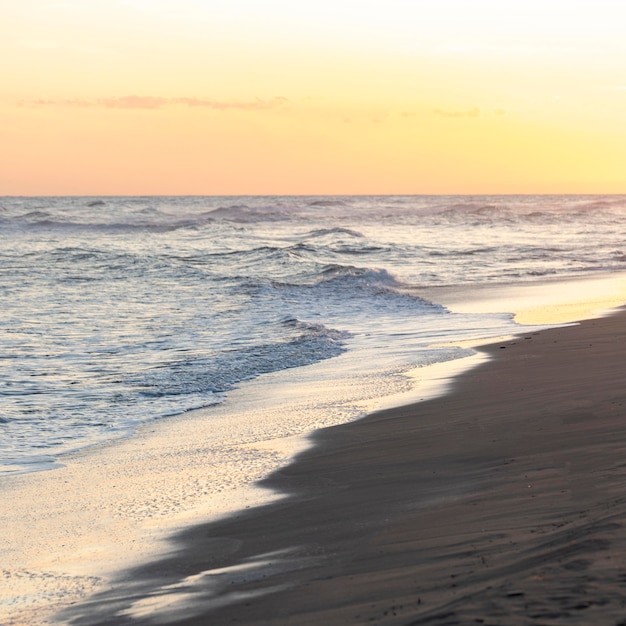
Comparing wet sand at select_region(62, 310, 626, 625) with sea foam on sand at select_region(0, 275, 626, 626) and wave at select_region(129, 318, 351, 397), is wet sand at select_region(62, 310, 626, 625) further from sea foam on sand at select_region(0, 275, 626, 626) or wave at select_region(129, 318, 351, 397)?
wave at select_region(129, 318, 351, 397)

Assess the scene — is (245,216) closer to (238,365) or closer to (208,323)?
(208,323)

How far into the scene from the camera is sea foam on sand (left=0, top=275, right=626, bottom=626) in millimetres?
4176

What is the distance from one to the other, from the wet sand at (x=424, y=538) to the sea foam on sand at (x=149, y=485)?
22cm

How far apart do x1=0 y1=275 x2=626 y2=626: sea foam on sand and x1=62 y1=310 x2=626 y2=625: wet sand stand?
0.73 feet

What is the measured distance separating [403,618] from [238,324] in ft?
38.1

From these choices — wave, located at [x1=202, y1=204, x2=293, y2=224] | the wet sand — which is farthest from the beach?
wave, located at [x1=202, y1=204, x2=293, y2=224]

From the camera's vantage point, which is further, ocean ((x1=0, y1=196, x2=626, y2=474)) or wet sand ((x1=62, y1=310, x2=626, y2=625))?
ocean ((x1=0, y1=196, x2=626, y2=474))

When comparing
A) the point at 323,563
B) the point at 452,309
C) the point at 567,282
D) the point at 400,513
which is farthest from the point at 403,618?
the point at 567,282

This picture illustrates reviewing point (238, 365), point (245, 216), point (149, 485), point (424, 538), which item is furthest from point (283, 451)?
point (245, 216)

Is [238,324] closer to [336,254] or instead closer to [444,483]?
[444,483]

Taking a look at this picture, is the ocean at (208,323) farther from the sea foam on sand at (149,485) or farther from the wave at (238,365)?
the sea foam on sand at (149,485)

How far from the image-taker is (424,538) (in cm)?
401

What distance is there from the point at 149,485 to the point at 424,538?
7.71 ft

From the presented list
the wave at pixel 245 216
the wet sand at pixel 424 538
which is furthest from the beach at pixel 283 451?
the wave at pixel 245 216
